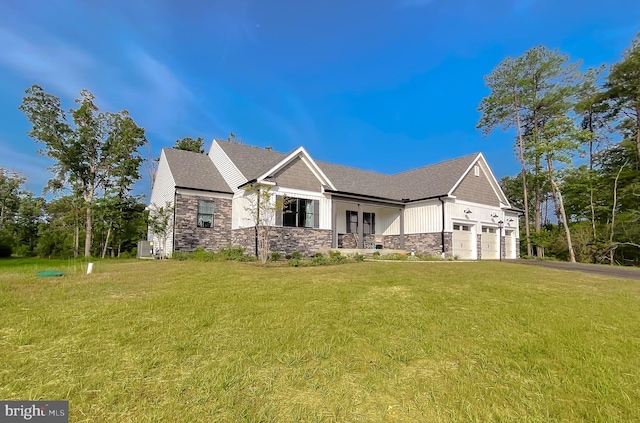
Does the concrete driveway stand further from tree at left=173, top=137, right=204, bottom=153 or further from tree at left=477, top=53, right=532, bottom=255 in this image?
tree at left=173, top=137, right=204, bottom=153

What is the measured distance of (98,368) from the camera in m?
3.41

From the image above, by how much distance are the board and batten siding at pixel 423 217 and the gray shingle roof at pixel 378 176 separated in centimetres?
64

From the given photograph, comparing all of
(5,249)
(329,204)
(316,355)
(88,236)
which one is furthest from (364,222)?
(5,249)

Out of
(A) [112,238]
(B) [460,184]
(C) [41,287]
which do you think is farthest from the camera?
(A) [112,238]

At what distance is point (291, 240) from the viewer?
1638 centimetres

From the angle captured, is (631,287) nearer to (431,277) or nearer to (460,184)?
(431,277)

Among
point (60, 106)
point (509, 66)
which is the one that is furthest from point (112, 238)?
point (509, 66)

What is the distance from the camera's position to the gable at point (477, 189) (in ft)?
69.4

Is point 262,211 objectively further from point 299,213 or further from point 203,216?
point 203,216

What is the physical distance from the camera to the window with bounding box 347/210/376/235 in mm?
21453

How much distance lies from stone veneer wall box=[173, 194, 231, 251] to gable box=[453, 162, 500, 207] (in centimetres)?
1477

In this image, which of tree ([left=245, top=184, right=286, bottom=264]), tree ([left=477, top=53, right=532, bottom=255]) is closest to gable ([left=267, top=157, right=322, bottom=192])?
tree ([left=245, top=184, right=286, bottom=264])

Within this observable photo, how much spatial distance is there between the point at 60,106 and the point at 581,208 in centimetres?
4129

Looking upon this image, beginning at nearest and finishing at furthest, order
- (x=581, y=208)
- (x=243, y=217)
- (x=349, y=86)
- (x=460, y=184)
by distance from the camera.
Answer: (x=243, y=217), (x=460, y=184), (x=581, y=208), (x=349, y=86)
